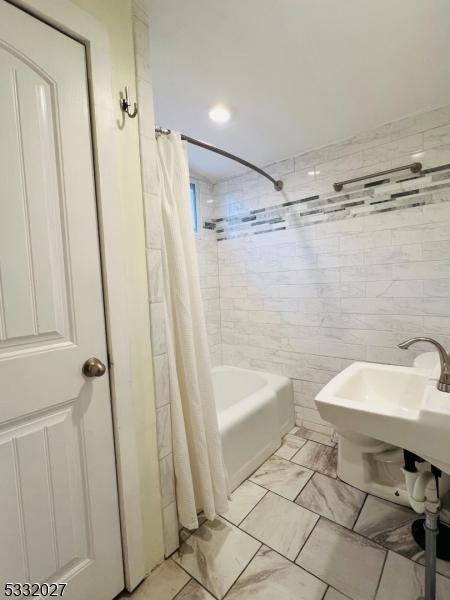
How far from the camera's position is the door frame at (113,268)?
0.91 meters

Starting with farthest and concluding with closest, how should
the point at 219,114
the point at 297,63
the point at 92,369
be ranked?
the point at 219,114 < the point at 297,63 < the point at 92,369

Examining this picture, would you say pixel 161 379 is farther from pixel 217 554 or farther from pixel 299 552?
pixel 299 552

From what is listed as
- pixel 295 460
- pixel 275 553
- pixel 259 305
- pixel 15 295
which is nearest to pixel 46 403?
pixel 15 295

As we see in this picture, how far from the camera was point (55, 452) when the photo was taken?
2.88 feet

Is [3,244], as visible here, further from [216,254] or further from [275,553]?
[216,254]

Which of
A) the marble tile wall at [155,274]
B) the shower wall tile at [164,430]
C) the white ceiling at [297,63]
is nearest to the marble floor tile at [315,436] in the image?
the marble tile wall at [155,274]

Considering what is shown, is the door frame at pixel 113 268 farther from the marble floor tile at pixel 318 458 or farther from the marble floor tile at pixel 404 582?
the marble floor tile at pixel 318 458

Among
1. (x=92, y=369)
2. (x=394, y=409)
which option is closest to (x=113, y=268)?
(x=92, y=369)

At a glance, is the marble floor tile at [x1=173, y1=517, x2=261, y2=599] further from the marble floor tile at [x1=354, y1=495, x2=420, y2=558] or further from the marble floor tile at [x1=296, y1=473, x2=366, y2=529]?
the marble floor tile at [x1=354, y1=495, x2=420, y2=558]

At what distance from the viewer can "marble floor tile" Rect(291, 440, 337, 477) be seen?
1.79 m

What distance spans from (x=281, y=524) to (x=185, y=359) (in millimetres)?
986

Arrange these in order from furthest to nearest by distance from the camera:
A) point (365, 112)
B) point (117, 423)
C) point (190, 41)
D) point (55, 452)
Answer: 1. point (365, 112)
2. point (190, 41)
3. point (117, 423)
4. point (55, 452)

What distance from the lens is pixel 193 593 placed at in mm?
1072

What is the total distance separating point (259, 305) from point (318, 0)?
1.83 m
